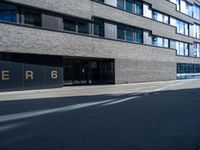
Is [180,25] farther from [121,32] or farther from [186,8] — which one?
[121,32]

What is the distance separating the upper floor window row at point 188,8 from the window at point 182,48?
6063 mm

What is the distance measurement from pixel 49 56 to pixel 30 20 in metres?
3.33

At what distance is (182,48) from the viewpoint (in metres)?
43.7

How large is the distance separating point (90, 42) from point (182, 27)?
26380 mm

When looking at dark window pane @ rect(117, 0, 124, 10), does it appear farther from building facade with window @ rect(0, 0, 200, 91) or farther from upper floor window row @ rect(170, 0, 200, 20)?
upper floor window row @ rect(170, 0, 200, 20)

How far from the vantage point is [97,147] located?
17.4ft

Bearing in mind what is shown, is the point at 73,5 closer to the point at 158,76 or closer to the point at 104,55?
the point at 104,55

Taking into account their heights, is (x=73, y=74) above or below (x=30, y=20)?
below

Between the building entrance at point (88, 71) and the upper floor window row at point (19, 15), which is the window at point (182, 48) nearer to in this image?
the building entrance at point (88, 71)

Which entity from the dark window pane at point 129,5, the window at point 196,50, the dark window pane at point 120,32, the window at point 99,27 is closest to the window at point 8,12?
the window at point 99,27

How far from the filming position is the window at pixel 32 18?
65.1ft

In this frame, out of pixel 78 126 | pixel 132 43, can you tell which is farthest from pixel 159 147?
pixel 132 43

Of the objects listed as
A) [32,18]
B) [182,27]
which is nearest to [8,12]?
[32,18]

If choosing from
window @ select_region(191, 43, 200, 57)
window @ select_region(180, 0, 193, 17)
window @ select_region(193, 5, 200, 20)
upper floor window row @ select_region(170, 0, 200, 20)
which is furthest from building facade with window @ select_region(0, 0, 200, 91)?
window @ select_region(193, 5, 200, 20)
